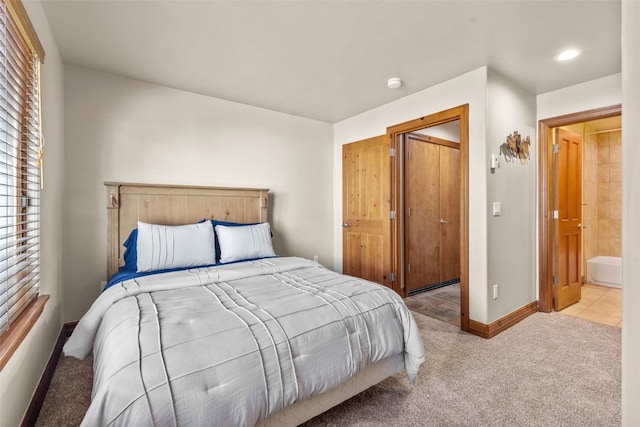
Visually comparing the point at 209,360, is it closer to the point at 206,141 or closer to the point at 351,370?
the point at 351,370

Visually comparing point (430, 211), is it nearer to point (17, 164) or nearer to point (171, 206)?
point (171, 206)

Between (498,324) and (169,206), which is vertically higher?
(169,206)

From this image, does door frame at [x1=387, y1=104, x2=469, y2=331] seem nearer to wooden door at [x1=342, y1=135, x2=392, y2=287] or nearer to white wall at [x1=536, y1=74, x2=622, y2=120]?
wooden door at [x1=342, y1=135, x2=392, y2=287]

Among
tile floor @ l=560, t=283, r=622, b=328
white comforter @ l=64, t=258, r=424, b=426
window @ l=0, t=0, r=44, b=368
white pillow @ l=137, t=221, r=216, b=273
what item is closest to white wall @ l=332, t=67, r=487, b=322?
white comforter @ l=64, t=258, r=424, b=426

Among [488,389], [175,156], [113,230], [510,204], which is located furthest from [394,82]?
[113,230]

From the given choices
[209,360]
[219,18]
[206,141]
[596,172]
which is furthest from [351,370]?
[596,172]

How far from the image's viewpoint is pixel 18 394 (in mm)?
1416

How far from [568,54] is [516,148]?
0.81 meters

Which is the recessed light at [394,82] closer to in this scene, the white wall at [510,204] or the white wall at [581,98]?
the white wall at [510,204]

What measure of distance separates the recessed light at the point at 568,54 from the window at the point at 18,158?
11.1 ft

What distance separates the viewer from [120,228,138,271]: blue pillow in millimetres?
2540

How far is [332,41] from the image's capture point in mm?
2240

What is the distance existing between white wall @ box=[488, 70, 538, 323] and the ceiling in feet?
0.74

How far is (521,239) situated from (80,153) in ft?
13.6
